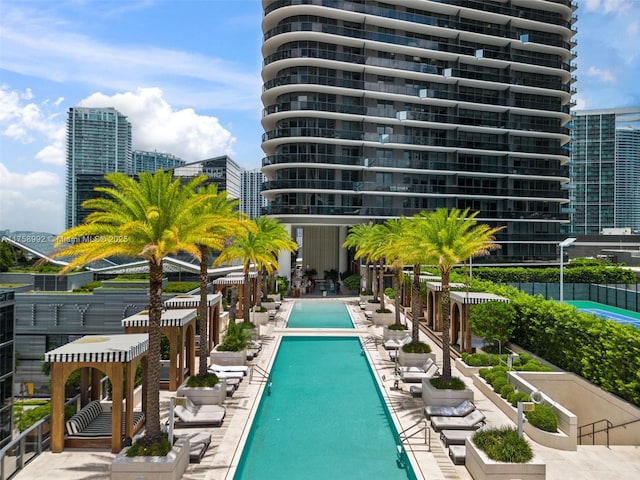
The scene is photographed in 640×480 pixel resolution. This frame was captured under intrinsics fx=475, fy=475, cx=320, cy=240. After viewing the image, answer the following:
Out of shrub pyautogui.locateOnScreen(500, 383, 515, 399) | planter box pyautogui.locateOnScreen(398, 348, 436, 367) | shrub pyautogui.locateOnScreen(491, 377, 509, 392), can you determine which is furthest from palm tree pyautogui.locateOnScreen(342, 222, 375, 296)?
shrub pyautogui.locateOnScreen(500, 383, 515, 399)

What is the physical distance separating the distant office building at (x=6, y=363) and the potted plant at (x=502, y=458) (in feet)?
42.8

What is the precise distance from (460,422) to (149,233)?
428 inches

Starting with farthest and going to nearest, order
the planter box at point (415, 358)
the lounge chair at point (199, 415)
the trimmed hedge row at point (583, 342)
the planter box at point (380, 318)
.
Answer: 1. the planter box at point (380, 318)
2. the planter box at point (415, 358)
3. the lounge chair at point (199, 415)
4. the trimmed hedge row at point (583, 342)

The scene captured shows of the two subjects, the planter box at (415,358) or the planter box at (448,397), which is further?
the planter box at (415,358)

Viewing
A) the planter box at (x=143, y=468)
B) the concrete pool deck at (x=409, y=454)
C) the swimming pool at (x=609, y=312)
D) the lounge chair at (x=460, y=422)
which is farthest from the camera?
the swimming pool at (x=609, y=312)

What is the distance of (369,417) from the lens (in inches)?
651

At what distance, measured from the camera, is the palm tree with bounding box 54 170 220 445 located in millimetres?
12023

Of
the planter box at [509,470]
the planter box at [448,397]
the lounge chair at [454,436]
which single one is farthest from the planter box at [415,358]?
the planter box at [509,470]

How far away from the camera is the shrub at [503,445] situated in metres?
11.4

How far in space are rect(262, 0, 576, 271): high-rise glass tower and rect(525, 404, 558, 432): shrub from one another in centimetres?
3980

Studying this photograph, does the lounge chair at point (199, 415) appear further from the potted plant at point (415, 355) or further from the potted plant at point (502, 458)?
the potted plant at point (415, 355)

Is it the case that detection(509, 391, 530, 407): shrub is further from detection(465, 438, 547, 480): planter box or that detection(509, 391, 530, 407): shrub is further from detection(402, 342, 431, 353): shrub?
detection(402, 342, 431, 353): shrub

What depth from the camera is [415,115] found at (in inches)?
2286

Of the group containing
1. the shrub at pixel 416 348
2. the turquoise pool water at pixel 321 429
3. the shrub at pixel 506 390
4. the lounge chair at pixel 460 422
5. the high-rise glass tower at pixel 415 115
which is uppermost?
the high-rise glass tower at pixel 415 115
